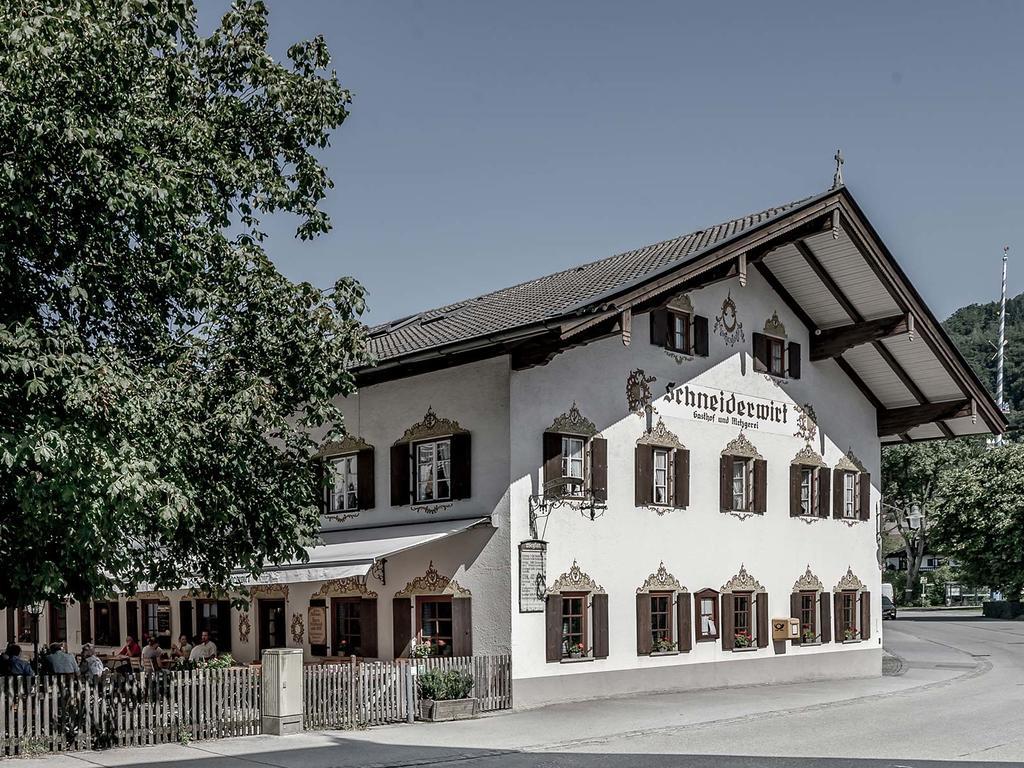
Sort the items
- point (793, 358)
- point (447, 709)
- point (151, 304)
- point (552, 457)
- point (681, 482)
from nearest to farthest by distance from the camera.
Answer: point (151, 304) → point (447, 709) → point (552, 457) → point (681, 482) → point (793, 358)

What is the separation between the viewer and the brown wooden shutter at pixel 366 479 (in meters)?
23.5

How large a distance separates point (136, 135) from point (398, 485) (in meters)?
10.7

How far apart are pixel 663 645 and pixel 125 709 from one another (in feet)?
35.4

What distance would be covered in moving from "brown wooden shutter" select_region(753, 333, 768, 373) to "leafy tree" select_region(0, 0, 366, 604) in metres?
12.3

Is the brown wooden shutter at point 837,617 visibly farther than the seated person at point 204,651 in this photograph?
Yes

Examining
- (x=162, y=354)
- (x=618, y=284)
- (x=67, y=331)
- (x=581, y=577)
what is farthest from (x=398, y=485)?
(x=67, y=331)

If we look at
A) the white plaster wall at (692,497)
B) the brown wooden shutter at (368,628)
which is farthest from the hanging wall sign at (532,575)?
the brown wooden shutter at (368,628)

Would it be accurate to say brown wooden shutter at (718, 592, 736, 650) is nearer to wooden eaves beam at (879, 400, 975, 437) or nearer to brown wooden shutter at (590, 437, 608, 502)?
brown wooden shutter at (590, 437, 608, 502)

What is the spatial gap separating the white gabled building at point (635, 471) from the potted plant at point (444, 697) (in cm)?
144

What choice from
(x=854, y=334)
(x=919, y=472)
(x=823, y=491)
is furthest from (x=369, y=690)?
(x=919, y=472)

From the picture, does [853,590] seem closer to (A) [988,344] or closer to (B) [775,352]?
(B) [775,352]

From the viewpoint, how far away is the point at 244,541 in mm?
15961

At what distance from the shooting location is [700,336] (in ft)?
81.3

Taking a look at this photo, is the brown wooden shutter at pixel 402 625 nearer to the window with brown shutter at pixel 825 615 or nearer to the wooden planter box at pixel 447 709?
the wooden planter box at pixel 447 709
